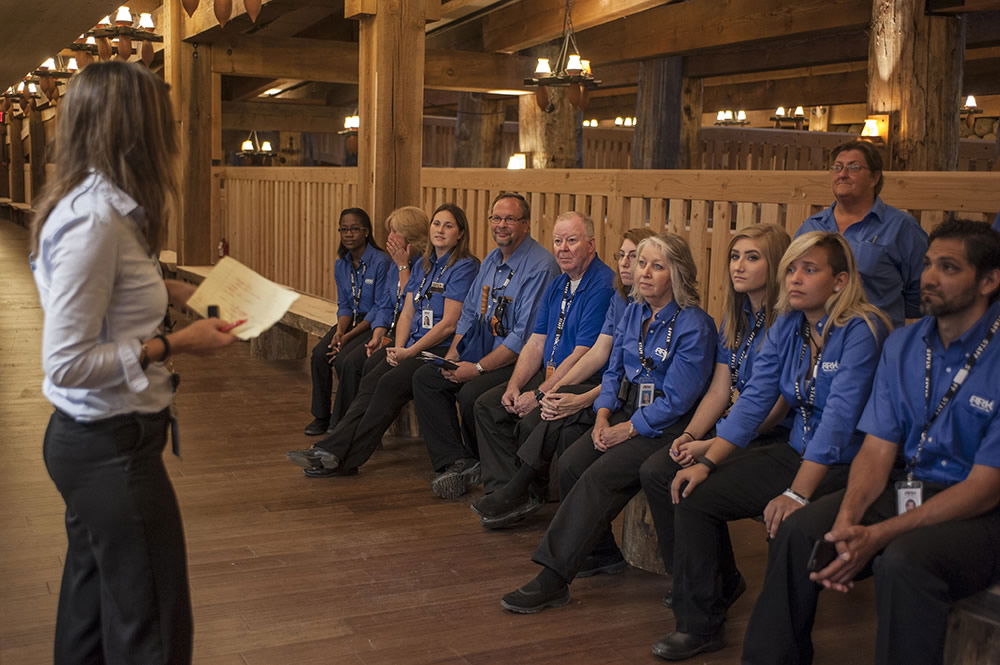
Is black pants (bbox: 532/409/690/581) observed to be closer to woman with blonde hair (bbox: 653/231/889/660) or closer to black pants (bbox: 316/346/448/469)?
woman with blonde hair (bbox: 653/231/889/660)

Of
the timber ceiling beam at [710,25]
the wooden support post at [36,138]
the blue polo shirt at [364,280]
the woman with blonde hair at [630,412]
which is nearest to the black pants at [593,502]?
the woman with blonde hair at [630,412]

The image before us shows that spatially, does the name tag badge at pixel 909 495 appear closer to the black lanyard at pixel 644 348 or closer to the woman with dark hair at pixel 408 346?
the black lanyard at pixel 644 348

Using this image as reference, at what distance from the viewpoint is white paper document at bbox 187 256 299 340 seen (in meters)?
2.08

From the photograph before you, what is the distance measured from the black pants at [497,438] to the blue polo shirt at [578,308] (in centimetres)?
18

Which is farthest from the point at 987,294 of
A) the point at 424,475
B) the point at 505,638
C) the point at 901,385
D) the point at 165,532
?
the point at 424,475

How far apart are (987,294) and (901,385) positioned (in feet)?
1.02

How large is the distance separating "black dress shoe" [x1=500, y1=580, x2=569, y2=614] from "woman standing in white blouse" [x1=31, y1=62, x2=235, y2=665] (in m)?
1.43

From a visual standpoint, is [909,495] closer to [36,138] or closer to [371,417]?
[371,417]

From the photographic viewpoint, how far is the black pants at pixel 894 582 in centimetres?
240

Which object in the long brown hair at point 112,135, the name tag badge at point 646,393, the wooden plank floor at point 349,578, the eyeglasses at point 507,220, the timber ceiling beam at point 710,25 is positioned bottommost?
the wooden plank floor at point 349,578

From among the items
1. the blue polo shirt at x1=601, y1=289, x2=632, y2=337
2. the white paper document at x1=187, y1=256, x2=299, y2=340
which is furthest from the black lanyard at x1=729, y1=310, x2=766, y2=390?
the white paper document at x1=187, y1=256, x2=299, y2=340

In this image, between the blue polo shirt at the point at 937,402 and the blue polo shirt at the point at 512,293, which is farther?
the blue polo shirt at the point at 512,293

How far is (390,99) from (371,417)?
2.23 m

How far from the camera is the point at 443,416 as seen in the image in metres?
4.71
